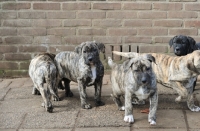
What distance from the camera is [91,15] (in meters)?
7.92

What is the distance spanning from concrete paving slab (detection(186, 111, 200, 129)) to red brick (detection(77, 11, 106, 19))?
2921 mm

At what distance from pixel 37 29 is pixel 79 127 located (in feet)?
10.5

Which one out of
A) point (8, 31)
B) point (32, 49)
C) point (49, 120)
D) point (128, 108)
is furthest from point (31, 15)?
point (128, 108)

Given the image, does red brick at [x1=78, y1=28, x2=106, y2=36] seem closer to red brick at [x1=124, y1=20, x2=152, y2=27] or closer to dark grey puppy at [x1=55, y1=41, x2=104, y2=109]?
red brick at [x1=124, y1=20, x2=152, y2=27]

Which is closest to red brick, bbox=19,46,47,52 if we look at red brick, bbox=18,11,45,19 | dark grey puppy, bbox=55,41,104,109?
red brick, bbox=18,11,45,19

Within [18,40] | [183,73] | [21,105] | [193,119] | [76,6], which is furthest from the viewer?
[18,40]

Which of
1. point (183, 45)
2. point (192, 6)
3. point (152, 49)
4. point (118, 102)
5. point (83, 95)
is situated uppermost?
point (192, 6)

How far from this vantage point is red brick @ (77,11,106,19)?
7902 mm

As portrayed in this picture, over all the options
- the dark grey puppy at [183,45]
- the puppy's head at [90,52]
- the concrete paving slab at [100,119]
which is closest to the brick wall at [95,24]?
the dark grey puppy at [183,45]

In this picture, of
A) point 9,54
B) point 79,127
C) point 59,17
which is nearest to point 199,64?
point 79,127

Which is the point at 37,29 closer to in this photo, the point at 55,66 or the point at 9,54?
the point at 9,54

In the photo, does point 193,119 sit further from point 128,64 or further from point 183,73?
point 128,64

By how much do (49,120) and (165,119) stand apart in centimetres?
167

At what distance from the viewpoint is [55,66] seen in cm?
635
